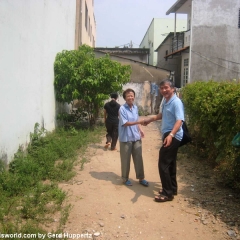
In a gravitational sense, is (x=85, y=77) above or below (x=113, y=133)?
above

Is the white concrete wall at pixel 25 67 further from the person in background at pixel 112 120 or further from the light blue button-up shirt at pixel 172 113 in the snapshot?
the light blue button-up shirt at pixel 172 113

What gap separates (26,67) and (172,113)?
353 cm

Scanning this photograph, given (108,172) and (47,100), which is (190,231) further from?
(47,100)

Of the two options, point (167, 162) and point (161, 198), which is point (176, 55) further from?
point (161, 198)

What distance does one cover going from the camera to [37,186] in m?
4.25

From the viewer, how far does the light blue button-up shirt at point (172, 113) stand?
12.8 feet

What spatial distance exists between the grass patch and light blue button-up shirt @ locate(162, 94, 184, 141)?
1.82 meters

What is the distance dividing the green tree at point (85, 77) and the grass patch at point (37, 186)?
8.04ft

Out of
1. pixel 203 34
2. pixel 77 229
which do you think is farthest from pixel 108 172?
pixel 203 34

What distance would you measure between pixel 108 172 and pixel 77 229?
2.25m

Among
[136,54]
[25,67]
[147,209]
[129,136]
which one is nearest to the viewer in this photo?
[147,209]

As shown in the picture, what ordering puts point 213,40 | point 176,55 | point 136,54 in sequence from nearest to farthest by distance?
point 213,40 → point 176,55 → point 136,54

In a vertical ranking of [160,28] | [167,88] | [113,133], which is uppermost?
[160,28]

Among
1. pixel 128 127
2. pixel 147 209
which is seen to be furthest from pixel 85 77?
pixel 147 209
